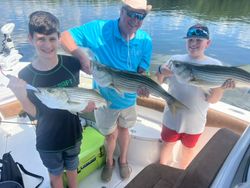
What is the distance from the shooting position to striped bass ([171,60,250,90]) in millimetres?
2506

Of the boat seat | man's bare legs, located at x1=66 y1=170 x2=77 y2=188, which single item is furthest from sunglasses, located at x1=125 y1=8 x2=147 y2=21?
man's bare legs, located at x1=66 y1=170 x2=77 y2=188

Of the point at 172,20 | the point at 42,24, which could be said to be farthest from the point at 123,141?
the point at 172,20

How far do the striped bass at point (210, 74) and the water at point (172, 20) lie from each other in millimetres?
4452

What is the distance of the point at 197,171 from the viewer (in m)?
2.21

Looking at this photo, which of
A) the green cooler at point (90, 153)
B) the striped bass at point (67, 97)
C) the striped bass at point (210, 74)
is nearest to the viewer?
the striped bass at point (67, 97)

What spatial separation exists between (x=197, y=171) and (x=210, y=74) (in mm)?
874

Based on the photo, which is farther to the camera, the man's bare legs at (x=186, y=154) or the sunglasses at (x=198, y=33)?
the man's bare legs at (x=186, y=154)

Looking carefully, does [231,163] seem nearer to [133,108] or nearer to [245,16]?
[133,108]

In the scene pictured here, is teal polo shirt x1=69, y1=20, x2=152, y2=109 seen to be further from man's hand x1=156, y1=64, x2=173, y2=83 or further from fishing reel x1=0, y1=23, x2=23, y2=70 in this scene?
fishing reel x1=0, y1=23, x2=23, y2=70

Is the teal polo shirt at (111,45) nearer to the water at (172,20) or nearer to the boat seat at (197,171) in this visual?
the boat seat at (197,171)

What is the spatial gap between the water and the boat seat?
175 inches

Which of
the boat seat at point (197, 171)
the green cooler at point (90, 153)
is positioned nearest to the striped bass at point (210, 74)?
the boat seat at point (197, 171)

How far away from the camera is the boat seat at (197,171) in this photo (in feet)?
6.96

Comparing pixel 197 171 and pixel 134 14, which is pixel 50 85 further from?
pixel 197 171
